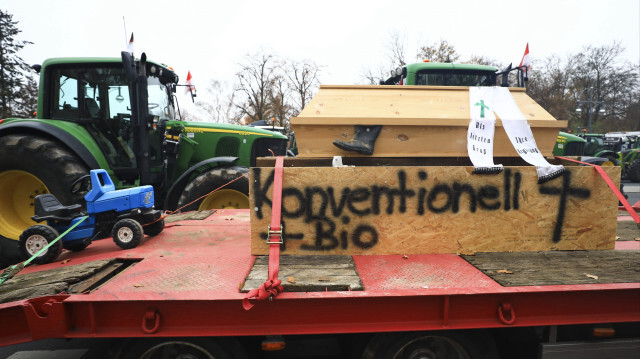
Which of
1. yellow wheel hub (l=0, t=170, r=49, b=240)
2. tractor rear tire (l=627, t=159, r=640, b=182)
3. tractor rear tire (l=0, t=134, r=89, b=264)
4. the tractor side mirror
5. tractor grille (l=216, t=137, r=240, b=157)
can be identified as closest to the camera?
tractor rear tire (l=0, t=134, r=89, b=264)

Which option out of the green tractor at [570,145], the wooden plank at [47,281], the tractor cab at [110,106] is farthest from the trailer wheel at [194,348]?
the green tractor at [570,145]

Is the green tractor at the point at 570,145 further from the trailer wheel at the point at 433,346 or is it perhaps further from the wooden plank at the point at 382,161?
the trailer wheel at the point at 433,346

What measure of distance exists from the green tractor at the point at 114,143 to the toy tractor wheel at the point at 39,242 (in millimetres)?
1463

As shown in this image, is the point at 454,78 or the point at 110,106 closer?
the point at 110,106

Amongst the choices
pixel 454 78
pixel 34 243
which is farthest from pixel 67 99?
pixel 454 78

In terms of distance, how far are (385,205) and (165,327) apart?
1604mm

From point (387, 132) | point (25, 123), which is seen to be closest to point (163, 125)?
point (25, 123)

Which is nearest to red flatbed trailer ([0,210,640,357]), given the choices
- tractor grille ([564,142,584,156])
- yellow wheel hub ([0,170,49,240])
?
yellow wheel hub ([0,170,49,240])

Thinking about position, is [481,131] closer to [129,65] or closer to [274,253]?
[274,253]

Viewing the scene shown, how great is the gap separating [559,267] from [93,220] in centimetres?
374

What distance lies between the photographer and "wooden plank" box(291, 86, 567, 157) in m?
2.76

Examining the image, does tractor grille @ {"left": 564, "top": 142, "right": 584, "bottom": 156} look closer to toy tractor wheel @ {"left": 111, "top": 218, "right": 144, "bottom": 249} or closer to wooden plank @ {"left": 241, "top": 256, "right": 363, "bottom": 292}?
wooden plank @ {"left": 241, "top": 256, "right": 363, "bottom": 292}

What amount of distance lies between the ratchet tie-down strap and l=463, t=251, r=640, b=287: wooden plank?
4.43ft

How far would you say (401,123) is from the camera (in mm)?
2756
